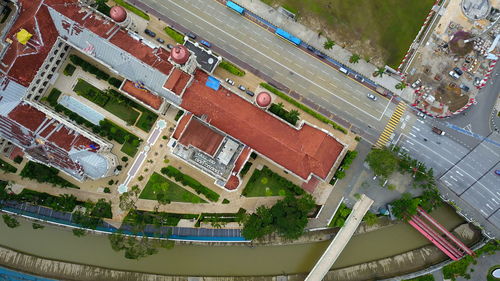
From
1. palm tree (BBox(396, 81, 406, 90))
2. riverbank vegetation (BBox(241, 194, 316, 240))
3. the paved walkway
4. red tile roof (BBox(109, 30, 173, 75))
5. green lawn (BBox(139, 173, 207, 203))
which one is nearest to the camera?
red tile roof (BBox(109, 30, 173, 75))

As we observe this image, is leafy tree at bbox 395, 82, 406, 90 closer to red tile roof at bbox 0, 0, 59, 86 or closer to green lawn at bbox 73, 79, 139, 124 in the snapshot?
green lawn at bbox 73, 79, 139, 124

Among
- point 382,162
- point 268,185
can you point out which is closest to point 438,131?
point 382,162

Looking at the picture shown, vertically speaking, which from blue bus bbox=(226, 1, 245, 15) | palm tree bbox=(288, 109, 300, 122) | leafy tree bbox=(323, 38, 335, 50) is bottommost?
palm tree bbox=(288, 109, 300, 122)

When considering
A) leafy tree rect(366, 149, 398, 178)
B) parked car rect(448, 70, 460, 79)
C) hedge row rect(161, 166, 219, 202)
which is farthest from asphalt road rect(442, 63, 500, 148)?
hedge row rect(161, 166, 219, 202)

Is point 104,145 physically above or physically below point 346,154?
below

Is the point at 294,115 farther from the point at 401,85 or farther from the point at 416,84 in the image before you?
the point at 416,84

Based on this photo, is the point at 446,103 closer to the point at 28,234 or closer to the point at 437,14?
the point at 437,14

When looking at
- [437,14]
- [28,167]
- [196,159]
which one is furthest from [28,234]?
[437,14]
